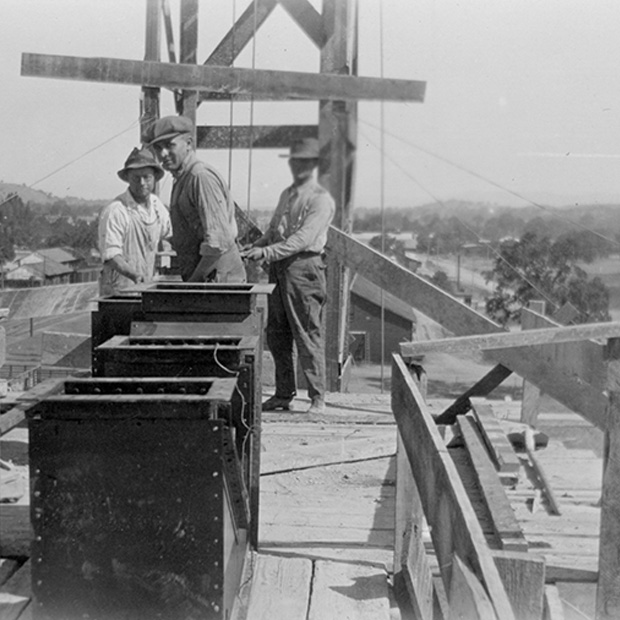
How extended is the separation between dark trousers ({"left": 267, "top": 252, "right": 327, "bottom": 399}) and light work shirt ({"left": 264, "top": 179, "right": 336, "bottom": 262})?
0.12 metres

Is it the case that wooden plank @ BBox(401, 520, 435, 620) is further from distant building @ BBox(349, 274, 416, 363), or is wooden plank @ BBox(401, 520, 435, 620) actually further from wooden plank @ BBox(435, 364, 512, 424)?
A: distant building @ BBox(349, 274, 416, 363)

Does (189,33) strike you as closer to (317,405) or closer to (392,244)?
(317,405)

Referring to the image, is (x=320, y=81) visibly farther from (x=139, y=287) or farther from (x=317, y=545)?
(x=317, y=545)

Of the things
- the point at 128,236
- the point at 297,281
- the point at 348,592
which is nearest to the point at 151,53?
the point at 128,236

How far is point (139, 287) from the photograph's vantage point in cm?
431

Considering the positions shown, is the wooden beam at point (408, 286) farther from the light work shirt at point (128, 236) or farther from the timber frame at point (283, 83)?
the light work shirt at point (128, 236)

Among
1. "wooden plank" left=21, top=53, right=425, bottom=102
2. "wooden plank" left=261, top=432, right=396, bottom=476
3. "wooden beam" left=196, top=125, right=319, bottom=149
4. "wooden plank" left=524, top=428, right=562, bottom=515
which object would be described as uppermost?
"wooden plank" left=21, top=53, right=425, bottom=102

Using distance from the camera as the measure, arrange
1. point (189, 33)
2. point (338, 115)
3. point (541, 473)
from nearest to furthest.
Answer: point (541, 473), point (338, 115), point (189, 33)

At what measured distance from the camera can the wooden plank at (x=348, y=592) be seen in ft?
11.3

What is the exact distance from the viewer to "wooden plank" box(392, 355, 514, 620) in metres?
1.93

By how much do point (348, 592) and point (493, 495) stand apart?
120cm

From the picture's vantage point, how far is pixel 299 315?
634 centimetres

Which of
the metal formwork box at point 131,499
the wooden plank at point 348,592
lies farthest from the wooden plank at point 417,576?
the metal formwork box at point 131,499

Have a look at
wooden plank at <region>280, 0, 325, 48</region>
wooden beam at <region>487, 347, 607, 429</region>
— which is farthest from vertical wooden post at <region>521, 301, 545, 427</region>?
wooden plank at <region>280, 0, 325, 48</region>
